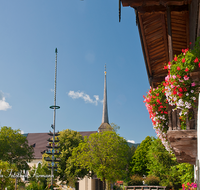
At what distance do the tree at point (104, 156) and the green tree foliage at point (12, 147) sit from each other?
959cm

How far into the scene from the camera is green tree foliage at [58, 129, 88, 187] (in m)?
43.4

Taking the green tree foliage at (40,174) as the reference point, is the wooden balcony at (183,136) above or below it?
above

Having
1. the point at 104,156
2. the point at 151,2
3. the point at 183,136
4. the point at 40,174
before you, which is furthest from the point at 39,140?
the point at 183,136

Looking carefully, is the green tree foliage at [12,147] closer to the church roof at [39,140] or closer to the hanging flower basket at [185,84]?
the church roof at [39,140]

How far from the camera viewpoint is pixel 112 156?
132ft

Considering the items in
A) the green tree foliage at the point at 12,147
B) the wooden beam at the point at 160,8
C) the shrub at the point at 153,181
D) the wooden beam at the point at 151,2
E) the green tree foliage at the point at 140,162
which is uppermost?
the wooden beam at the point at 160,8

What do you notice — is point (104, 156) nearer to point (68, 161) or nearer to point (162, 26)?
point (68, 161)

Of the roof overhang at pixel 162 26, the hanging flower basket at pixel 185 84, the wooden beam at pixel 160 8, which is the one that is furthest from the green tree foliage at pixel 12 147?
the hanging flower basket at pixel 185 84

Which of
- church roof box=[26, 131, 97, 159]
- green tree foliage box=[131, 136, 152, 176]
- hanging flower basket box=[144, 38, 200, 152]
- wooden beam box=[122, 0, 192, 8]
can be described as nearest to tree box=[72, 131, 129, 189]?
green tree foliage box=[131, 136, 152, 176]

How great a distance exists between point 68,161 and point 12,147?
9.96m

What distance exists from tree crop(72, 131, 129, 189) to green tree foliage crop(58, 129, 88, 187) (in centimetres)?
126

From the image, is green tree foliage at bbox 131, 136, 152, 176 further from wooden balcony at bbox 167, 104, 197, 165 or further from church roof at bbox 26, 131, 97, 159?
wooden balcony at bbox 167, 104, 197, 165

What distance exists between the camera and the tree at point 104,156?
40.2 m

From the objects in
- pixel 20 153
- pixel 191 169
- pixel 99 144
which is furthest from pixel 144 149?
pixel 191 169
